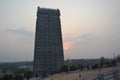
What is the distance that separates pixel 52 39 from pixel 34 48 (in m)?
11.7

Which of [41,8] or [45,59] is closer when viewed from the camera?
[45,59]

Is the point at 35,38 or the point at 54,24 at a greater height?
the point at 54,24

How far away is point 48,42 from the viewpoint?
417 ft

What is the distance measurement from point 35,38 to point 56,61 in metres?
17.7

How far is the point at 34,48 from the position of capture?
125750 millimetres

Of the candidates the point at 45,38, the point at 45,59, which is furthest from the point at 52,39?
the point at 45,59

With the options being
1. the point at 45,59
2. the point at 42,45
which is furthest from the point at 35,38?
the point at 45,59

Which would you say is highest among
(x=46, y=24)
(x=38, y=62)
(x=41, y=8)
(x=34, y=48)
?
(x=41, y=8)

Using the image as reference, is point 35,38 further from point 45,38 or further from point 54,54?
point 54,54

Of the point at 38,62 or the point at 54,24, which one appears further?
the point at 54,24

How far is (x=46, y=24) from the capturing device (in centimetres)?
12900

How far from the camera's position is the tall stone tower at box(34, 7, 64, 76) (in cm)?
12310

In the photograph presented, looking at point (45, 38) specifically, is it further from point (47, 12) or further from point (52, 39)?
point (47, 12)

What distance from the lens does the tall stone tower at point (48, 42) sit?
123 metres
